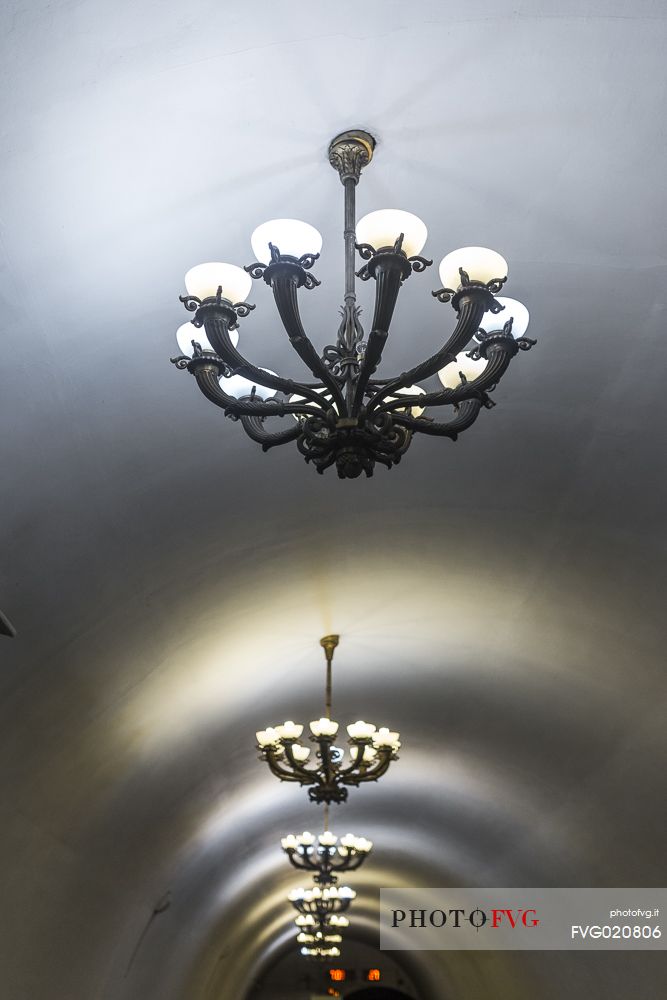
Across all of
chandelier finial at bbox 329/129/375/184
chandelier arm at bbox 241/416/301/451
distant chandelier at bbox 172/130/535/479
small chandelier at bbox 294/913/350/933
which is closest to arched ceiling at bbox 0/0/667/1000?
chandelier finial at bbox 329/129/375/184

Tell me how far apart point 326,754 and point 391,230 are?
6.36m

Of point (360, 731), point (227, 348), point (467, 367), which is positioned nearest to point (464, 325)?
point (467, 367)

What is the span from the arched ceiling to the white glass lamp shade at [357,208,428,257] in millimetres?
704

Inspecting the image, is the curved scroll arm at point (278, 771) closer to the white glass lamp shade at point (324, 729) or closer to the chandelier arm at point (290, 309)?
the white glass lamp shade at point (324, 729)

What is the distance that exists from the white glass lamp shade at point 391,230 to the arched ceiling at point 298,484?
27.7 inches

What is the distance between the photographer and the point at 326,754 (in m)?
8.37

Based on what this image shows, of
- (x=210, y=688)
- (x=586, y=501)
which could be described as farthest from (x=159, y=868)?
(x=586, y=501)

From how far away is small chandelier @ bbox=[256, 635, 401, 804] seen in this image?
812cm

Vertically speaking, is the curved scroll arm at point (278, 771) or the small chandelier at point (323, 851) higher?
the small chandelier at point (323, 851)

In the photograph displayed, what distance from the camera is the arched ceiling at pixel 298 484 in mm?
3170

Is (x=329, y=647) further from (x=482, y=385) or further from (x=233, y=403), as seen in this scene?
(x=482, y=385)

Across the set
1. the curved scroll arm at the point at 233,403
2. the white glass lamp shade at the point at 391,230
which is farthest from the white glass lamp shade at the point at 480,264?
the curved scroll arm at the point at 233,403

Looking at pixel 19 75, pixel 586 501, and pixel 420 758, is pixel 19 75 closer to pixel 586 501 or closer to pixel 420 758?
pixel 586 501

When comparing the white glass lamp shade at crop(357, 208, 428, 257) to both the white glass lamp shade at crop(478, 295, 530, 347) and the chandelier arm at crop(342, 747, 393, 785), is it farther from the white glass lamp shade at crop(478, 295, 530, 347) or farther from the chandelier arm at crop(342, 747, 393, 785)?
the chandelier arm at crop(342, 747, 393, 785)
